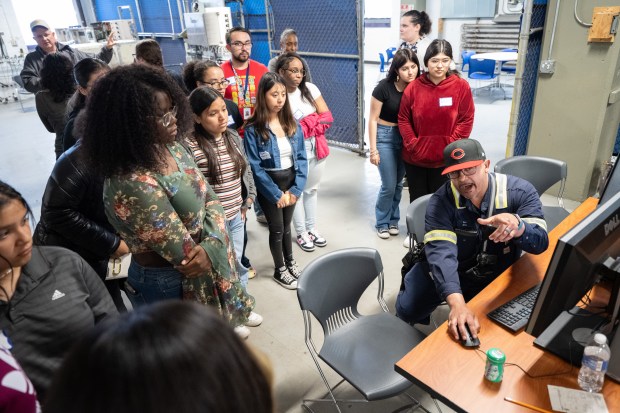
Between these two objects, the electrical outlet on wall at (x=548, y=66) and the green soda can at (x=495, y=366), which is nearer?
the green soda can at (x=495, y=366)

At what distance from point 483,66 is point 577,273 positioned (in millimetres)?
8068

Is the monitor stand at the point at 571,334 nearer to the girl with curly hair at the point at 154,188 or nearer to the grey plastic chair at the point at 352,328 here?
the grey plastic chair at the point at 352,328

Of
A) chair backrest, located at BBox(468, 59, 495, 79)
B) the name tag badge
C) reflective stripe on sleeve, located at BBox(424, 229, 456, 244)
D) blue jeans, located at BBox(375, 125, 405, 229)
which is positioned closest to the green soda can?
reflective stripe on sleeve, located at BBox(424, 229, 456, 244)

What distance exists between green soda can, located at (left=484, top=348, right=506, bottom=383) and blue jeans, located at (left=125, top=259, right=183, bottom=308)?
122 centimetres

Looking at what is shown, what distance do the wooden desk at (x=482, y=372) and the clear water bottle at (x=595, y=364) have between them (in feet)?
0.11

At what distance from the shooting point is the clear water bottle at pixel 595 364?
4.14 feet

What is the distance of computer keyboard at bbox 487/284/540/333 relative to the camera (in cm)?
155

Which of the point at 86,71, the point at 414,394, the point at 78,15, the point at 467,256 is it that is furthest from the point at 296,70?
the point at 78,15

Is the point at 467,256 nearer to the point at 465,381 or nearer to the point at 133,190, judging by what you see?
the point at 465,381

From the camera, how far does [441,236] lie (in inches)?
73.7

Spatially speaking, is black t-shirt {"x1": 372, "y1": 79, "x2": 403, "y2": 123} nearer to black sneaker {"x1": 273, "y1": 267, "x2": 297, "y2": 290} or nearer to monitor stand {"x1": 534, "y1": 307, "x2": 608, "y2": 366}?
black sneaker {"x1": 273, "y1": 267, "x2": 297, "y2": 290}

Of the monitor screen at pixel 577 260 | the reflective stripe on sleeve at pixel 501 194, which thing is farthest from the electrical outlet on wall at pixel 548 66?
the monitor screen at pixel 577 260

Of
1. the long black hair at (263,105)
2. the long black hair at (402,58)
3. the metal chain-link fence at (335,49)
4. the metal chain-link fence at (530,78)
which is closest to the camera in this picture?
the long black hair at (263,105)

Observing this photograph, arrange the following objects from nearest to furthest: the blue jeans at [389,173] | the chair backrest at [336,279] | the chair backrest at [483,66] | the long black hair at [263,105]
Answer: the chair backrest at [336,279] < the long black hair at [263,105] < the blue jeans at [389,173] < the chair backrest at [483,66]
